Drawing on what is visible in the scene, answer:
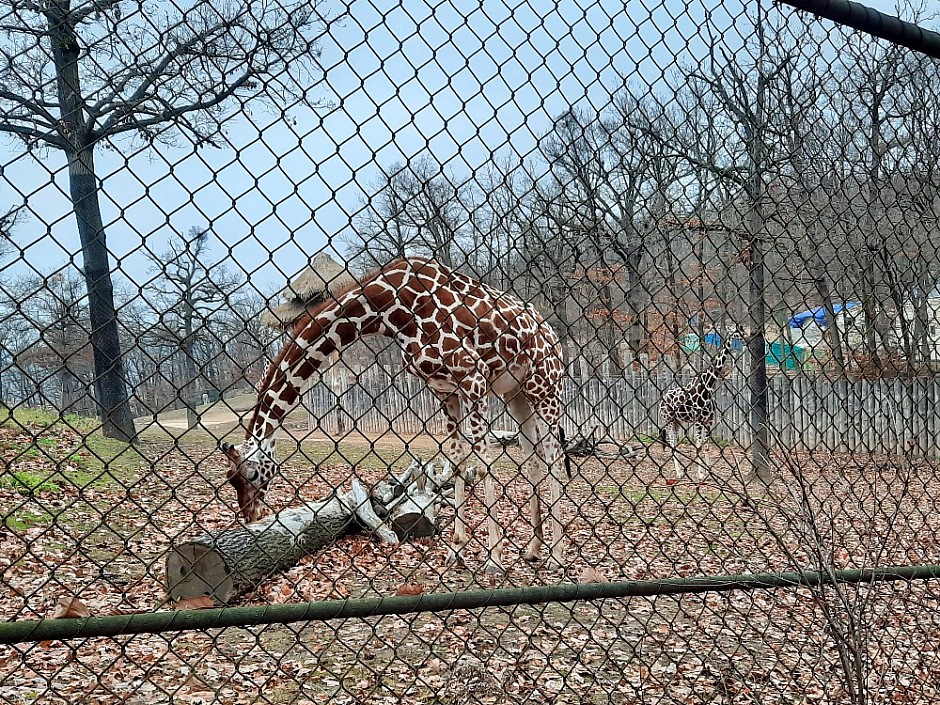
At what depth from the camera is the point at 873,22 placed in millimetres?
2494

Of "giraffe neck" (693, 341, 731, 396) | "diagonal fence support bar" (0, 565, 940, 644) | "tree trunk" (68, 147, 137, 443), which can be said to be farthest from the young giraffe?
"tree trunk" (68, 147, 137, 443)

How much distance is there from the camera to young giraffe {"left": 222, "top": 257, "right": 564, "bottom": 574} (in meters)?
4.20

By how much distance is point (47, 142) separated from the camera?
1.73m

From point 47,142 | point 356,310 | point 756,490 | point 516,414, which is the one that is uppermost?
point 756,490

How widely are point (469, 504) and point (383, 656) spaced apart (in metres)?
4.50

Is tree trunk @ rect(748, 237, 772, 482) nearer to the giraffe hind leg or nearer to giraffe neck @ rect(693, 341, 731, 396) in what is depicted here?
→ giraffe neck @ rect(693, 341, 731, 396)

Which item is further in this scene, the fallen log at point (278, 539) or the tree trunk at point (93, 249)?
the fallen log at point (278, 539)

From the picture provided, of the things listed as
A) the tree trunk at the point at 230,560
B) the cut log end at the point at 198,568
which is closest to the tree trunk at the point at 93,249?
the tree trunk at the point at 230,560

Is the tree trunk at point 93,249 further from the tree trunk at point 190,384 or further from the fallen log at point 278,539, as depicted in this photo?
the fallen log at point 278,539

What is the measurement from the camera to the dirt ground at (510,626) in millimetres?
2502

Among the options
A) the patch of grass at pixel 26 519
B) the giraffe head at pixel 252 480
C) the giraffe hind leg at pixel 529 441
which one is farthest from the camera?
the giraffe hind leg at pixel 529 441

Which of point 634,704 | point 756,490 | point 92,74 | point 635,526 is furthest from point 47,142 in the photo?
point 756,490

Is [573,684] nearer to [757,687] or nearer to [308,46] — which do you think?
[757,687]

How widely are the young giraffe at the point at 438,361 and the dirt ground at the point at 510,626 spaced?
1.19ft
